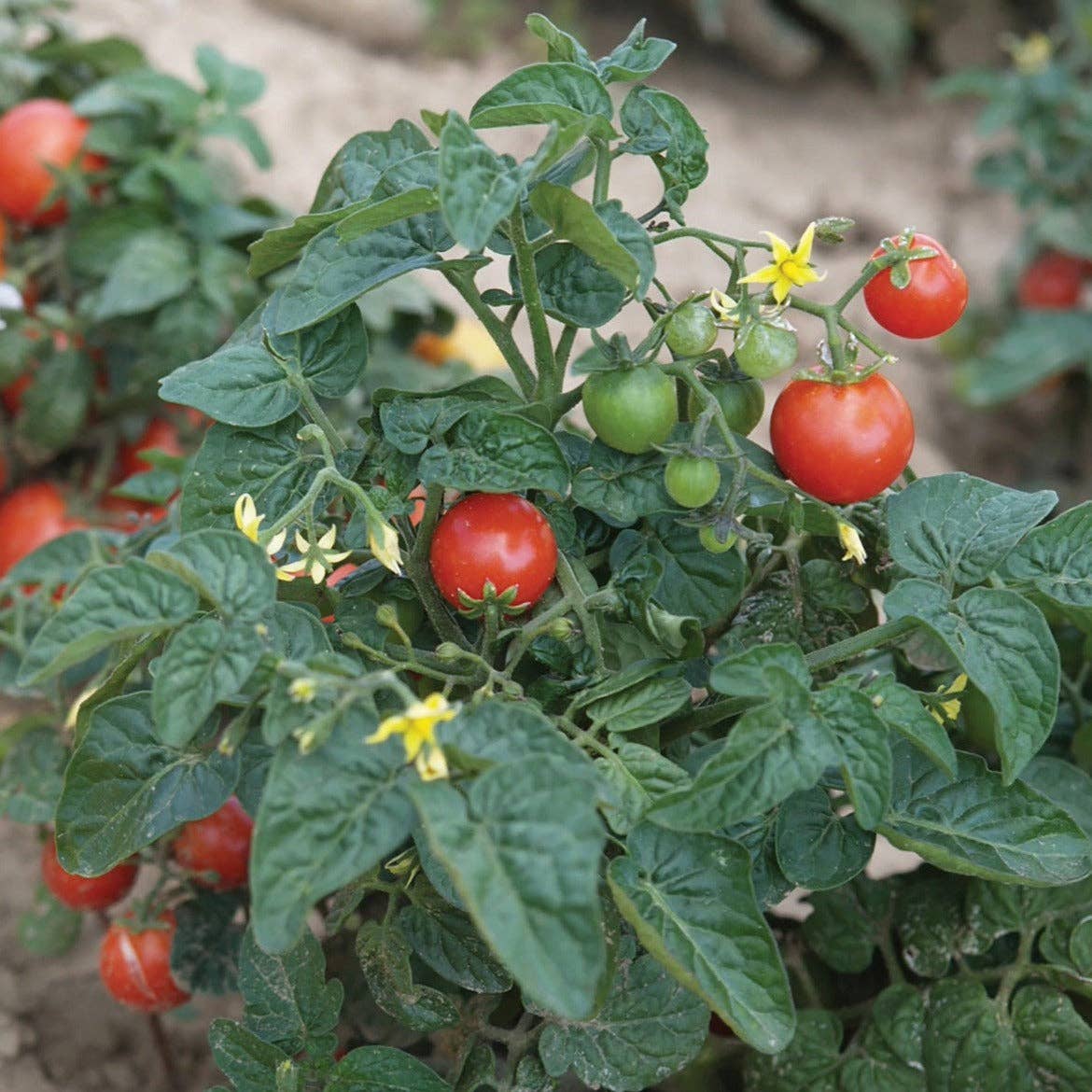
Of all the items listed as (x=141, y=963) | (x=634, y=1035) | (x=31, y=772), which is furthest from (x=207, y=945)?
(x=634, y=1035)

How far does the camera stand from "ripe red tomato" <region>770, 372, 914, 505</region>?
0.95 metres

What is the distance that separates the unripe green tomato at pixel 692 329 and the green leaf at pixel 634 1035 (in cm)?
45

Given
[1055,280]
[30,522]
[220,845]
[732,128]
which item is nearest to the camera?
[220,845]

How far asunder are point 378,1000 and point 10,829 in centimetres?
88

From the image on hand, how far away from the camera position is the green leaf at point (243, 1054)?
975 mm

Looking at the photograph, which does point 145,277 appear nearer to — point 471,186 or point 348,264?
point 348,264

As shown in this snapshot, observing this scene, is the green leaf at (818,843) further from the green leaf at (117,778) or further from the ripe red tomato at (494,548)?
the green leaf at (117,778)

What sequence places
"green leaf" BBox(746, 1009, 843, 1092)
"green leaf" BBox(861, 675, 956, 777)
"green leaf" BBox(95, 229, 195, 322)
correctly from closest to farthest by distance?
"green leaf" BBox(861, 675, 956, 777) < "green leaf" BBox(746, 1009, 843, 1092) < "green leaf" BBox(95, 229, 195, 322)

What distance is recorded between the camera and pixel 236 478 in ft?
3.24

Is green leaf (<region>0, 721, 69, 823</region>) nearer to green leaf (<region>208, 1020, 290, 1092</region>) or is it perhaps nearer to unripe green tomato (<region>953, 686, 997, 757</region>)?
green leaf (<region>208, 1020, 290, 1092</region>)

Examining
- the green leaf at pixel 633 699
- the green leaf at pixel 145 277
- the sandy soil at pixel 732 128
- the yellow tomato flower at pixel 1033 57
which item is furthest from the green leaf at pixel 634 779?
the yellow tomato flower at pixel 1033 57

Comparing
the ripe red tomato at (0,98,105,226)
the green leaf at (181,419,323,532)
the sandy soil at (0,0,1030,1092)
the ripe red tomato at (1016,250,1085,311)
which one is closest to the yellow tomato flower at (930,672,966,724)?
the green leaf at (181,419,323,532)

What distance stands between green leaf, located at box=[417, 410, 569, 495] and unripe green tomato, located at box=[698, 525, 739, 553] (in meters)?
0.10

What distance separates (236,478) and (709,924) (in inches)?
17.8
